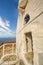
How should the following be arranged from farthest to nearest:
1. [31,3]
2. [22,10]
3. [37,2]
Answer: [22,10]
[31,3]
[37,2]

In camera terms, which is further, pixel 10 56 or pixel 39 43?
pixel 10 56

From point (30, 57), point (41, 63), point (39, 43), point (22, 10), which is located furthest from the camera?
point (22, 10)

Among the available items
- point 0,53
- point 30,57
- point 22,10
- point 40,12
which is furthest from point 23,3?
point 0,53

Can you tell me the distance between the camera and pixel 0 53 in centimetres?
510

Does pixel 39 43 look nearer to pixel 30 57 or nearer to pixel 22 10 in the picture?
pixel 30 57

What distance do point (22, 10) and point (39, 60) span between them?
2.05 metres

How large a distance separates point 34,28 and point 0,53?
9.30ft

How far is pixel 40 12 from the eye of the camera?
2.51 m

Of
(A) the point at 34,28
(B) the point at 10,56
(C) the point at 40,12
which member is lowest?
(B) the point at 10,56

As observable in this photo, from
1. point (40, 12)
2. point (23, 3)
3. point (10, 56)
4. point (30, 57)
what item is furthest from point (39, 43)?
point (10, 56)

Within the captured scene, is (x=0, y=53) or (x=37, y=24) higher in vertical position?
(x=37, y=24)

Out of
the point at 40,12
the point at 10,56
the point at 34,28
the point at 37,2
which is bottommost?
the point at 10,56

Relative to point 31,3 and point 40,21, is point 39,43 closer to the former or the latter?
point 40,21

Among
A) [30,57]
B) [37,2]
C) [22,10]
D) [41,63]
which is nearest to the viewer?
[41,63]
